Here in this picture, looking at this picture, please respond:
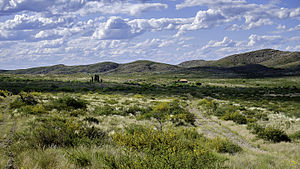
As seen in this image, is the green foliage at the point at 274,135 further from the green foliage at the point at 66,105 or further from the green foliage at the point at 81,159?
the green foliage at the point at 66,105

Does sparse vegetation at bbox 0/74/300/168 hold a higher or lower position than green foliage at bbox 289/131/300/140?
higher

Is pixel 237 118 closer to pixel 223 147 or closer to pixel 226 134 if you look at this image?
pixel 226 134

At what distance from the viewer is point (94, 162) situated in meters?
4.97

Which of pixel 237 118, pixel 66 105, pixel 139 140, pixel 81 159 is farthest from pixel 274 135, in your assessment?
pixel 66 105

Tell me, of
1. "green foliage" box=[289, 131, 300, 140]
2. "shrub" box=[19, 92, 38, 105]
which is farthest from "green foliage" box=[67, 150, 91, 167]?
"shrub" box=[19, 92, 38, 105]

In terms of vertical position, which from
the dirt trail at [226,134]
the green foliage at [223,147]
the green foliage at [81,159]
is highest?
the green foliage at [81,159]

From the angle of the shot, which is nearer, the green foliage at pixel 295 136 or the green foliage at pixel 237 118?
the green foliage at pixel 295 136

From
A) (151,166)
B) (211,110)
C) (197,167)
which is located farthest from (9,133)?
(211,110)

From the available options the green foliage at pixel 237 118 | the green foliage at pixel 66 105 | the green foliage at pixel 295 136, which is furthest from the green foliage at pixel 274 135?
the green foliage at pixel 66 105

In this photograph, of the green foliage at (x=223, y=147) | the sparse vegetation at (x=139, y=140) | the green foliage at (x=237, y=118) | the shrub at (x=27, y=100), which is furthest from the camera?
the shrub at (x=27, y=100)

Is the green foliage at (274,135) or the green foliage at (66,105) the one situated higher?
the green foliage at (66,105)

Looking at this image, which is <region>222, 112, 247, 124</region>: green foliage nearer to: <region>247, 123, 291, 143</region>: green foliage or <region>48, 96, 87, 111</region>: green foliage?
<region>247, 123, 291, 143</region>: green foliage

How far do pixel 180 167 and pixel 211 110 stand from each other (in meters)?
19.6

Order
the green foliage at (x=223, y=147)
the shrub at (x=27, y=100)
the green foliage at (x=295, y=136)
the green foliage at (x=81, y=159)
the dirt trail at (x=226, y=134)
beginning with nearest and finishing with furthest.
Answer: the green foliage at (x=81, y=159) → the green foliage at (x=223, y=147) → the dirt trail at (x=226, y=134) → the green foliage at (x=295, y=136) → the shrub at (x=27, y=100)
